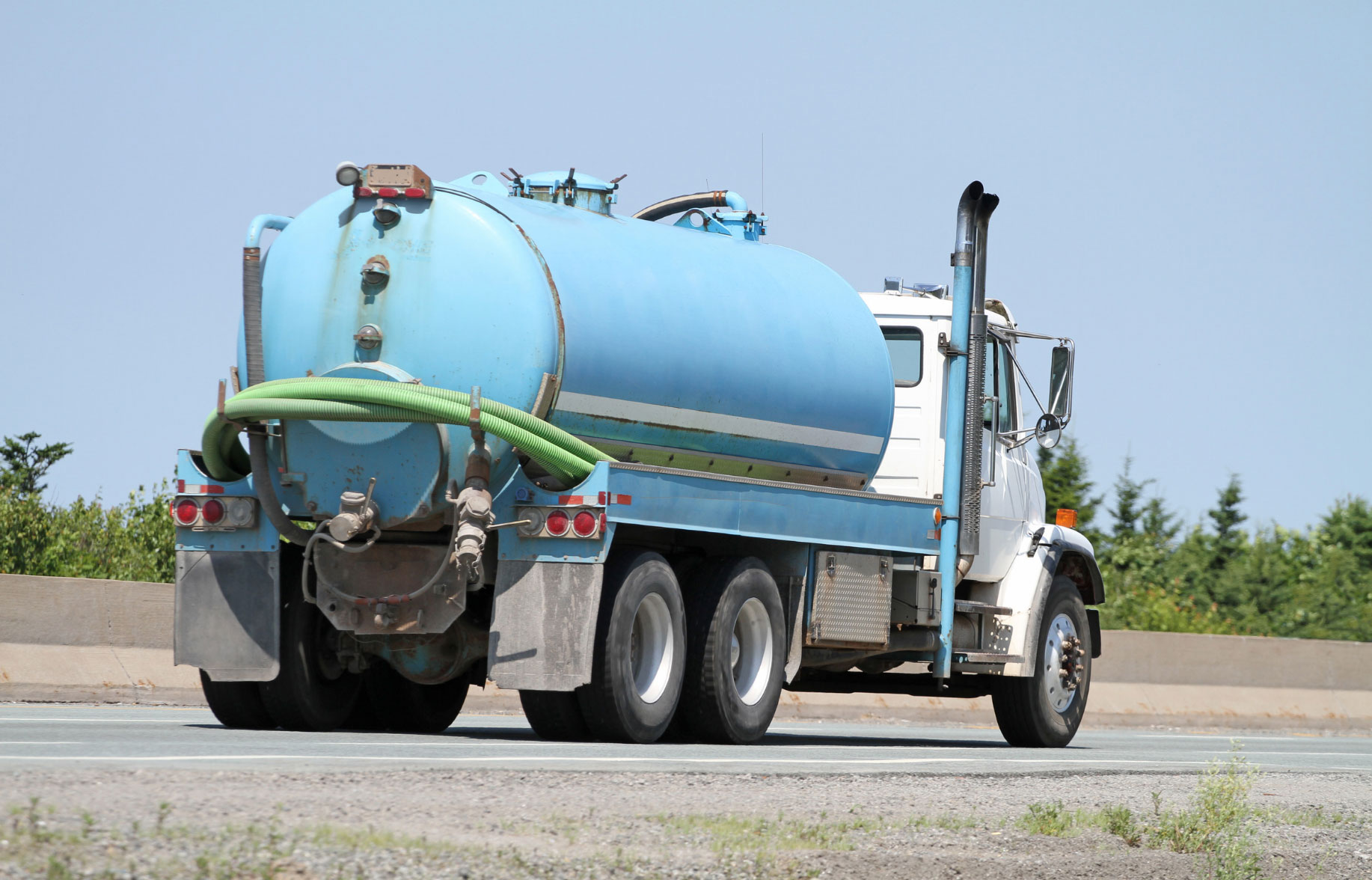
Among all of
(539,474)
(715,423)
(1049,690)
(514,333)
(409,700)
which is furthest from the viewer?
(1049,690)

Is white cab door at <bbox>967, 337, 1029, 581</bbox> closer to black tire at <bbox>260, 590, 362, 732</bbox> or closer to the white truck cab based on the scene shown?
the white truck cab

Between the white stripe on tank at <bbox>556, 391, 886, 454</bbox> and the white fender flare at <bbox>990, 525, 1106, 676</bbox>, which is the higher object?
the white stripe on tank at <bbox>556, 391, 886, 454</bbox>

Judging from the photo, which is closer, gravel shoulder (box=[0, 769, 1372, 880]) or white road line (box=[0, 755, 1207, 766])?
gravel shoulder (box=[0, 769, 1372, 880])

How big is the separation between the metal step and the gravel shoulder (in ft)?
16.1

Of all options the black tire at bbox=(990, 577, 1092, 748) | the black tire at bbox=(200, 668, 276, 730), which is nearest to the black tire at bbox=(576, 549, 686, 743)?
the black tire at bbox=(200, 668, 276, 730)

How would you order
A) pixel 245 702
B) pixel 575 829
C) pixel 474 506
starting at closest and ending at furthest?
pixel 575 829
pixel 474 506
pixel 245 702

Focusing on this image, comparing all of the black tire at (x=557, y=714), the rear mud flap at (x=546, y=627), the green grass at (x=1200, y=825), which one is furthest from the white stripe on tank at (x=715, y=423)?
the green grass at (x=1200, y=825)

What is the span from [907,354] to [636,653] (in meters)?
4.08

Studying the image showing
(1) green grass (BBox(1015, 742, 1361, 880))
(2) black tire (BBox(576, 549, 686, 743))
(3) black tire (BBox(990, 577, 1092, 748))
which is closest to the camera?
(1) green grass (BBox(1015, 742, 1361, 880))

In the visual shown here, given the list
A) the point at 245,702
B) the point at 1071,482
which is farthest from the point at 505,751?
the point at 1071,482

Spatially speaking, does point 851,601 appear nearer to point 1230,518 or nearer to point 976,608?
point 976,608

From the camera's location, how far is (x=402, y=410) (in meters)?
11.0

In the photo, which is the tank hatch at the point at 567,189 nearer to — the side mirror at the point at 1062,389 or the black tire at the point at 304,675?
the black tire at the point at 304,675

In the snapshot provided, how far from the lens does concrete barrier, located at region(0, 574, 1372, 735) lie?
14742mm
